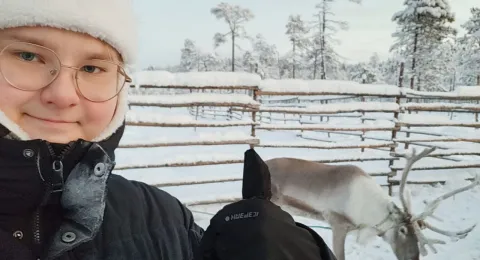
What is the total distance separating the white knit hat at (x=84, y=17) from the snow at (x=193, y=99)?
3.40m

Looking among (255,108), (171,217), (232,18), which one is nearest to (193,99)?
(255,108)

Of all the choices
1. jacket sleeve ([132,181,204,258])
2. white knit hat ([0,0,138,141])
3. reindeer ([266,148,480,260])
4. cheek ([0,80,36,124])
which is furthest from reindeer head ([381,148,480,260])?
cheek ([0,80,36,124])

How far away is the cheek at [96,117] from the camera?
827mm

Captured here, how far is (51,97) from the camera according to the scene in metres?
0.74

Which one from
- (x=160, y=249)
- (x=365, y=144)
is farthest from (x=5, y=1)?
(x=365, y=144)

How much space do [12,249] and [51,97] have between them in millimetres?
295

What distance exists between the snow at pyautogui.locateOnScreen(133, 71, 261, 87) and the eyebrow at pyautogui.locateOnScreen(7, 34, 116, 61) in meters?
3.30

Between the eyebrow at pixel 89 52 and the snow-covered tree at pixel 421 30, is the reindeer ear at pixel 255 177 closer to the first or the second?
the eyebrow at pixel 89 52

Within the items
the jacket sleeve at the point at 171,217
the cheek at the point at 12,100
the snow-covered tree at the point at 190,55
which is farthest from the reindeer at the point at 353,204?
the snow-covered tree at the point at 190,55

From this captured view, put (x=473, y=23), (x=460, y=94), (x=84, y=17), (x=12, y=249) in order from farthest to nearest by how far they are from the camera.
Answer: (x=473, y=23) → (x=460, y=94) → (x=84, y=17) → (x=12, y=249)

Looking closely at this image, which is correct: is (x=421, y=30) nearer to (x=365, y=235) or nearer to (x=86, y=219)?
(x=365, y=235)

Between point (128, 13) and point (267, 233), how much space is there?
0.68 meters

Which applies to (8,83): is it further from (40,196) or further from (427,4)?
(427,4)

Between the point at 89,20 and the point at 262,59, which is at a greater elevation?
the point at 262,59
